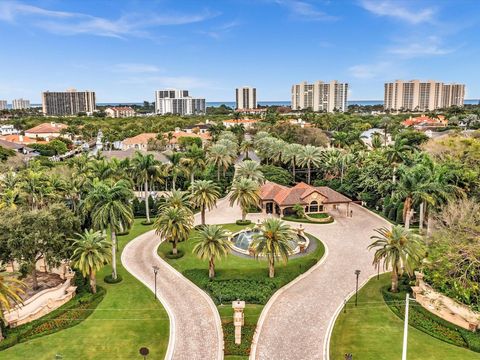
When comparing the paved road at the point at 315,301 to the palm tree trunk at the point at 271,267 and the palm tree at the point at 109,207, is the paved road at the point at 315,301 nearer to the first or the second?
the palm tree trunk at the point at 271,267

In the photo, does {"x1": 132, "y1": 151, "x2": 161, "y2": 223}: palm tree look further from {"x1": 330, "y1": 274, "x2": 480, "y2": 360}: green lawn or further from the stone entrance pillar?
{"x1": 330, "y1": 274, "x2": 480, "y2": 360}: green lawn

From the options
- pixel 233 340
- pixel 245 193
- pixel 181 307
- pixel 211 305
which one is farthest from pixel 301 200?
pixel 233 340

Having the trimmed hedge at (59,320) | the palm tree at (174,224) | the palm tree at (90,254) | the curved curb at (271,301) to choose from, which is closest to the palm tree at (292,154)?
the curved curb at (271,301)

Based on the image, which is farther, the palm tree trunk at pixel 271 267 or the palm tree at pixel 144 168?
the palm tree at pixel 144 168

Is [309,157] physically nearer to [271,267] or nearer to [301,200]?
[301,200]

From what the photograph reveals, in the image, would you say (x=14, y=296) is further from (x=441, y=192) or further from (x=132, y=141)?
(x=132, y=141)

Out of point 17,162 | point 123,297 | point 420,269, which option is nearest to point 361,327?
point 420,269

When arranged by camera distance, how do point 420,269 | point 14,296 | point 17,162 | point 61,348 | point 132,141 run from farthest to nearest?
point 132,141, point 17,162, point 420,269, point 61,348, point 14,296
